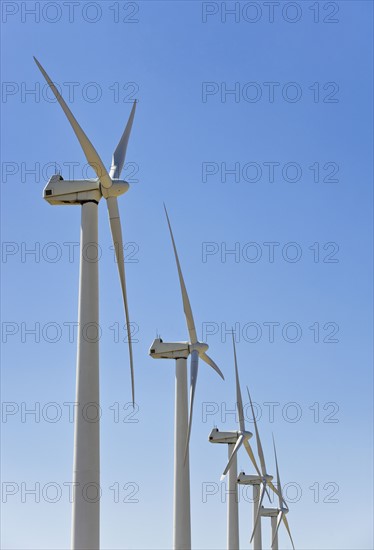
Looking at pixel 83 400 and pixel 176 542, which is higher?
pixel 83 400

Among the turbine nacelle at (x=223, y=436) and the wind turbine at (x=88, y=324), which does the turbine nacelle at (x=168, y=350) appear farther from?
the wind turbine at (x=88, y=324)

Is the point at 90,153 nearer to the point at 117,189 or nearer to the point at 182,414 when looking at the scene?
the point at 117,189

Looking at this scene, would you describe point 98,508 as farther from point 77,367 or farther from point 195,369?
point 195,369

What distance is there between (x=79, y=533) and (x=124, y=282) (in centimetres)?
1063

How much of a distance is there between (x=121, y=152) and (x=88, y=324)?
1084 cm

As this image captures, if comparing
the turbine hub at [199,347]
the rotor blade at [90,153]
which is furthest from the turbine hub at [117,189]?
the turbine hub at [199,347]

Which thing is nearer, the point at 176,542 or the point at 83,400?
the point at 83,400

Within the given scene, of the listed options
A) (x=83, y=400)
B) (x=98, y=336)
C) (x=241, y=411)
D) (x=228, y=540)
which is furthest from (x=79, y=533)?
(x=228, y=540)

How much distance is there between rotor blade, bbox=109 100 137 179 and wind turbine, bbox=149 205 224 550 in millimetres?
15936

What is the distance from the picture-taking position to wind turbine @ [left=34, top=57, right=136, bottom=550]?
3531 cm

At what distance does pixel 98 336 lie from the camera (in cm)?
3700

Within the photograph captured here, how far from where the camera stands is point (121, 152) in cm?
4491

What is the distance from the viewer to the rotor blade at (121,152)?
4356cm

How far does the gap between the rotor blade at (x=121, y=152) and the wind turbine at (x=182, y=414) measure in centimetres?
1594
